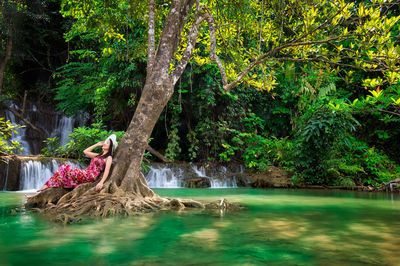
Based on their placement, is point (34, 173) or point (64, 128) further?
point (64, 128)

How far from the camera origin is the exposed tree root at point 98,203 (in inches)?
212

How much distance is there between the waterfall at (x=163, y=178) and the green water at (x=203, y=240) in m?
8.40

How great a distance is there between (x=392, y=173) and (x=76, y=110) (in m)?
15.2

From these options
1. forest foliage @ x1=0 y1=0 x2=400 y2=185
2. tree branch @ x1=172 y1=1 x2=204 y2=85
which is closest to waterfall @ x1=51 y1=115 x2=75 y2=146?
forest foliage @ x1=0 y1=0 x2=400 y2=185

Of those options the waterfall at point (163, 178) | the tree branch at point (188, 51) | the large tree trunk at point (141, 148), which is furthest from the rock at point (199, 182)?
the tree branch at point (188, 51)

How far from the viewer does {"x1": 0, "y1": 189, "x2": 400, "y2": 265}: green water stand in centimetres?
292

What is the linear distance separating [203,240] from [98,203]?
255 centimetres

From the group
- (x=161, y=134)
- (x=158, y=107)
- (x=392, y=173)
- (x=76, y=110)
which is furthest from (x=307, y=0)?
(x=76, y=110)

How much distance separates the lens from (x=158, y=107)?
640 cm

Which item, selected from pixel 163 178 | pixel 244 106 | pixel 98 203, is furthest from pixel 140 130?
pixel 244 106

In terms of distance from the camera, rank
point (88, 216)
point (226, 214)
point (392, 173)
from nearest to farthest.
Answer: point (88, 216)
point (226, 214)
point (392, 173)

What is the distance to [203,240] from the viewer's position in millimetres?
3670

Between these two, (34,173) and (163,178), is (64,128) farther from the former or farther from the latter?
(163,178)

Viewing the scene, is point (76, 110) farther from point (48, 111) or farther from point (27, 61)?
point (27, 61)
